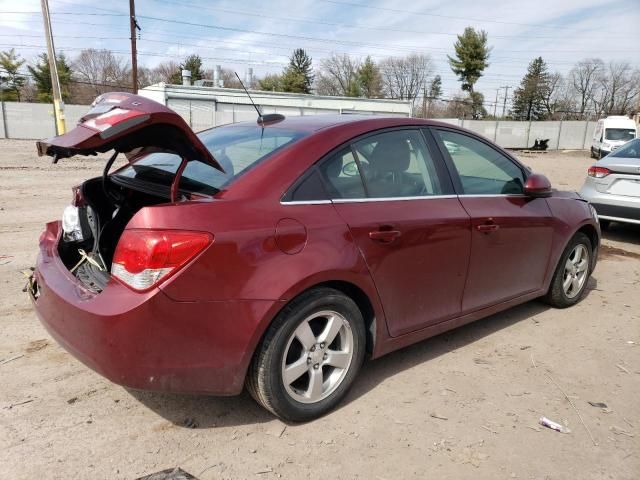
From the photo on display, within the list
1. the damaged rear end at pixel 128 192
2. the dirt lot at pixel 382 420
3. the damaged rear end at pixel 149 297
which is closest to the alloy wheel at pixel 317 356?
the dirt lot at pixel 382 420

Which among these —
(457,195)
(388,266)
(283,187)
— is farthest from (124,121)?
(457,195)

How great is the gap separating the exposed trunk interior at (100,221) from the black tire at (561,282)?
134 inches

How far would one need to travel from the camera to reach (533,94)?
70.3 metres

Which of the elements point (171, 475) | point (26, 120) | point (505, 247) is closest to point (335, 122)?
point (505, 247)

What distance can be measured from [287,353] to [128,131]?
1.31 meters

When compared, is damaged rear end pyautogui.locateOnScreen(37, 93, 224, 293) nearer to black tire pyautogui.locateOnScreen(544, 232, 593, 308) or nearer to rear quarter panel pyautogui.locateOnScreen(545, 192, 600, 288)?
rear quarter panel pyautogui.locateOnScreen(545, 192, 600, 288)

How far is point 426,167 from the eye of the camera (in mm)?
3312

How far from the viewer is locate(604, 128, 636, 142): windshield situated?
27.1m

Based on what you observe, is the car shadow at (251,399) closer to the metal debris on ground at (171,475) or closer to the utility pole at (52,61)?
the metal debris on ground at (171,475)

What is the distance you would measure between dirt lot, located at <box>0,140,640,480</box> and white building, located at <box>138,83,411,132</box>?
27062 millimetres

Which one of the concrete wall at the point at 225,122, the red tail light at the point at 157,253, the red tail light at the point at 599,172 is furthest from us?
the concrete wall at the point at 225,122

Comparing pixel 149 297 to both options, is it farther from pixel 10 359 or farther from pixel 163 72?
pixel 163 72

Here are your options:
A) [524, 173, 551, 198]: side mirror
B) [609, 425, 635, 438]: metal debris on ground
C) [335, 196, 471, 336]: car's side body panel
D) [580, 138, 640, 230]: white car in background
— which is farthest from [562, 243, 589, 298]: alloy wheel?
[580, 138, 640, 230]: white car in background

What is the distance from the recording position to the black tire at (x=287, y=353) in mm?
2486
